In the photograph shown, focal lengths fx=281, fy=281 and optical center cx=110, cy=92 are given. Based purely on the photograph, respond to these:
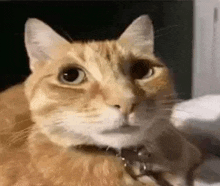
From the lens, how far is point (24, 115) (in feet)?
1.94

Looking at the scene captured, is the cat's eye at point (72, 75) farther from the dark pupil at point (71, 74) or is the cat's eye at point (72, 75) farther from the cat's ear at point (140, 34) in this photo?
the cat's ear at point (140, 34)

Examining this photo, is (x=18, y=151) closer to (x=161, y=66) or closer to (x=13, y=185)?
(x=13, y=185)

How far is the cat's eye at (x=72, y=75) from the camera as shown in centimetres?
52

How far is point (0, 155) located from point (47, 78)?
18 cm

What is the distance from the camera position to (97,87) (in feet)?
1.63

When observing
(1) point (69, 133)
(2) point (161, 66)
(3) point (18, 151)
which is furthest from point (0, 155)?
(2) point (161, 66)

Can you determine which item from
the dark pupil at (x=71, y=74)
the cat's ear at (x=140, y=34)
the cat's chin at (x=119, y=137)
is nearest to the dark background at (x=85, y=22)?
the cat's ear at (x=140, y=34)

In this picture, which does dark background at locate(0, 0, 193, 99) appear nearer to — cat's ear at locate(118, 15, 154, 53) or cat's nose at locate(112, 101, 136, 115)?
cat's ear at locate(118, 15, 154, 53)

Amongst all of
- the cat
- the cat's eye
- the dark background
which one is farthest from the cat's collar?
the dark background

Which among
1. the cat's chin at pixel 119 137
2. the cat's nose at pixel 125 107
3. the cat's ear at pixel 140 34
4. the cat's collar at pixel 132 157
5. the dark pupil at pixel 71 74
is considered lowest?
the cat's collar at pixel 132 157

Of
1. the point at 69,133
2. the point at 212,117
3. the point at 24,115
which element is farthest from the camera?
the point at 212,117

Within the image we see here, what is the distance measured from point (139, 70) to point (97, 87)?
0.36 ft

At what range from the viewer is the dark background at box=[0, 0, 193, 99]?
2.28 ft

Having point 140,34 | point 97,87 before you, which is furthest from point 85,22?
point 97,87
